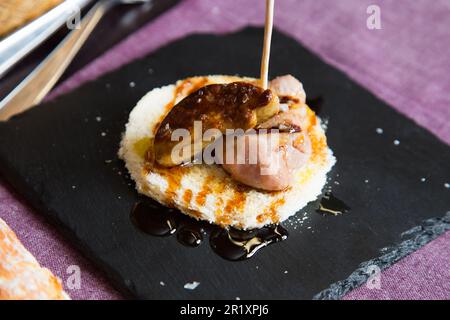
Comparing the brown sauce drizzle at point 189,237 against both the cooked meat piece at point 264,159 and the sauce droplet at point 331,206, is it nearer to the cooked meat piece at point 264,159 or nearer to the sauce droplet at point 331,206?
the cooked meat piece at point 264,159

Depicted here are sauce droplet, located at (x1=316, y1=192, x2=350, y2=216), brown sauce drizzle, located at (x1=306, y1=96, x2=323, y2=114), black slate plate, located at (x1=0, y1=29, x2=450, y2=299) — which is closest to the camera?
black slate plate, located at (x1=0, y1=29, x2=450, y2=299)

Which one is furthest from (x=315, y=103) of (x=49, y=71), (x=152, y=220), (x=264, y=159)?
(x=49, y=71)

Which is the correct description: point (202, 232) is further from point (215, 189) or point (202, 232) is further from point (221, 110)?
point (221, 110)

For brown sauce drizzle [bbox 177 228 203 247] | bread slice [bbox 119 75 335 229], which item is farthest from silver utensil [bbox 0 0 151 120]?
brown sauce drizzle [bbox 177 228 203 247]

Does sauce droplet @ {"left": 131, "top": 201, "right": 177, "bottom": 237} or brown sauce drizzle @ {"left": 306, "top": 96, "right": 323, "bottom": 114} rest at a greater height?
sauce droplet @ {"left": 131, "top": 201, "right": 177, "bottom": 237}

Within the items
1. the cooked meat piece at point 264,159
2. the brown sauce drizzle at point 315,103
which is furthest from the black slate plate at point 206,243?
the cooked meat piece at point 264,159

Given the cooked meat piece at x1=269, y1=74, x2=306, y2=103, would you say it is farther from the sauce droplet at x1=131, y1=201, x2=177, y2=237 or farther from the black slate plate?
the sauce droplet at x1=131, y1=201, x2=177, y2=237

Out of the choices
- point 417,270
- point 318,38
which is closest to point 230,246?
point 417,270
